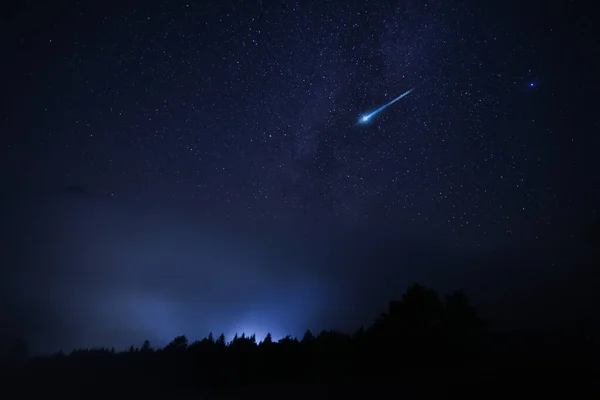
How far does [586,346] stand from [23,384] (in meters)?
60.2

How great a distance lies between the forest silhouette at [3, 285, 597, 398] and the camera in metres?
22.9

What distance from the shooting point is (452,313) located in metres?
45.0

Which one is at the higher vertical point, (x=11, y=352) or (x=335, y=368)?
(x=11, y=352)

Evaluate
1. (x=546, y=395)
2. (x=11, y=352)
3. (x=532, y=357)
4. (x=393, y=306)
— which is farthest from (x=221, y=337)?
(x=11, y=352)

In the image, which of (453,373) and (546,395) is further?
(453,373)

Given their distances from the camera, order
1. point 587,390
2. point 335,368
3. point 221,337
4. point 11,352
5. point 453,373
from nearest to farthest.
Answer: point 587,390
point 453,373
point 335,368
point 221,337
point 11,352

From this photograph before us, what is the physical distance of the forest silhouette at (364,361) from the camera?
22.9m

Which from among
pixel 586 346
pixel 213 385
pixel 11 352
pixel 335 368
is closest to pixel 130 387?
pixel 213 385

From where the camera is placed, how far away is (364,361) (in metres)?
29.8

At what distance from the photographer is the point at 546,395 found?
14.2 meters

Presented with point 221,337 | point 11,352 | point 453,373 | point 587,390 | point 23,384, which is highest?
point 11,352

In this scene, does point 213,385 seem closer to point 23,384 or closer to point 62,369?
point 23,384

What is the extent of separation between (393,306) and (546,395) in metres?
28.9

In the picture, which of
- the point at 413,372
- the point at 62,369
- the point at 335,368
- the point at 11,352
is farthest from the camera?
the point at 11,352
